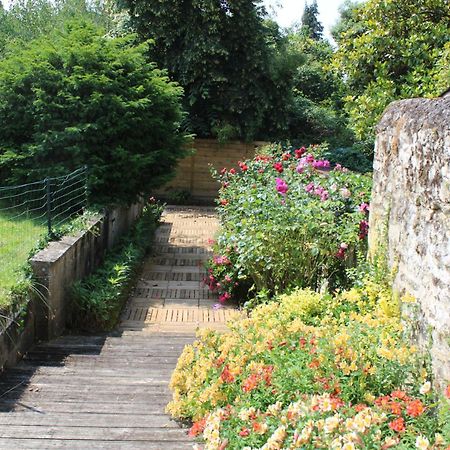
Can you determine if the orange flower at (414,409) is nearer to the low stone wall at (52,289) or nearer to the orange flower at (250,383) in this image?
the orange flower at (250,383)

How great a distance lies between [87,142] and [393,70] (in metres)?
4.58

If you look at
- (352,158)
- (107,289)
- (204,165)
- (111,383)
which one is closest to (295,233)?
(107,289)

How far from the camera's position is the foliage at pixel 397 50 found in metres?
8.04

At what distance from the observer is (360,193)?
5.96m

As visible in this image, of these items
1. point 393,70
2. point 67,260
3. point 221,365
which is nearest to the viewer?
point 221,365

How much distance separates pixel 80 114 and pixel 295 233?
3.60 m

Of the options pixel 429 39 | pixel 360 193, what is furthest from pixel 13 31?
pixel 360 193

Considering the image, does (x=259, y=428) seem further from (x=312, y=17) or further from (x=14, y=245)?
(x=312, y=17)

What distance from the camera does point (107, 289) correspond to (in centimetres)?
627

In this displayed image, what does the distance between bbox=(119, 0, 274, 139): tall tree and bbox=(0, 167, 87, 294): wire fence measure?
796cm

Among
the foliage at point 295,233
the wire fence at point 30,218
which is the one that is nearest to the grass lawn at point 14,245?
the wire fence at point 30,218

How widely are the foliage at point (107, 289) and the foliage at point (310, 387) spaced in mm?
2277

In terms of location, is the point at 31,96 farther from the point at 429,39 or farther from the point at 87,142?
the point at 429,39

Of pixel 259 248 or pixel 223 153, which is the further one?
pixel 223 153
